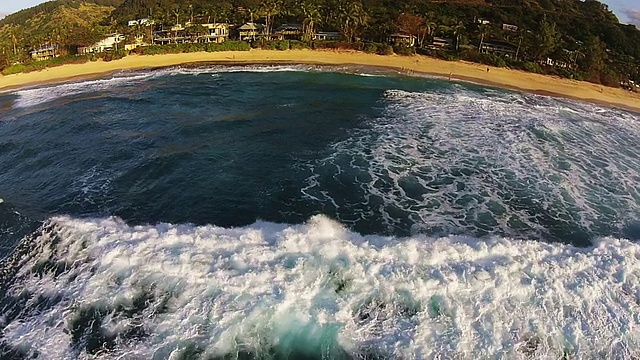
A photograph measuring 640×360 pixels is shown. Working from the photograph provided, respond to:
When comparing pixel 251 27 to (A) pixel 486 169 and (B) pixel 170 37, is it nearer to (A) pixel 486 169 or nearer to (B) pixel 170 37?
(B) pixel 170 37

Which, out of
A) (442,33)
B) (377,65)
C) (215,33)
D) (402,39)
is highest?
(442,33)

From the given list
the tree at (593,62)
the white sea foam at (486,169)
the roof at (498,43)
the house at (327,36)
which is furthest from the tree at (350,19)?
the tree at (593,62)

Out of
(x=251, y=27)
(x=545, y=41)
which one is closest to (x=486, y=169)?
(x=545, y=41)

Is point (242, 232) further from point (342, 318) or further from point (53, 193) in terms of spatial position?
point (53, 193)

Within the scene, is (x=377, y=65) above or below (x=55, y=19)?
below

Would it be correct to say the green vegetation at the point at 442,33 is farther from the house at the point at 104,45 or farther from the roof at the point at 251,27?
the roof at the point at 251,27

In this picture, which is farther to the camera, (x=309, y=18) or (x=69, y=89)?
(x=309, y=18)
